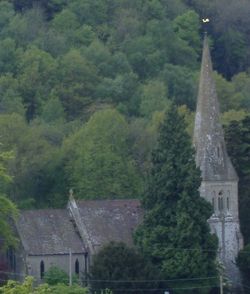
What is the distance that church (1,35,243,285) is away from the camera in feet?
276

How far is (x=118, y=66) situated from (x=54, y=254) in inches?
1594

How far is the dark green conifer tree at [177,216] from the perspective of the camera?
82.1 meters

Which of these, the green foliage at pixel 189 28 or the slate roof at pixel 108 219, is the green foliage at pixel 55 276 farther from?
the green foliage at pixel 189 28

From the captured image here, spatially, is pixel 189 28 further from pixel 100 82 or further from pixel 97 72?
pixel 100 82

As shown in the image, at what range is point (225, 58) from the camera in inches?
5285

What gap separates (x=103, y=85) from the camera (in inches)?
4641

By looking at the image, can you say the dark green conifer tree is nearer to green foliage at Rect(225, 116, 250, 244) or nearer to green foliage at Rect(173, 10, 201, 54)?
green foliage at Rect(225, 116, 250, 244)

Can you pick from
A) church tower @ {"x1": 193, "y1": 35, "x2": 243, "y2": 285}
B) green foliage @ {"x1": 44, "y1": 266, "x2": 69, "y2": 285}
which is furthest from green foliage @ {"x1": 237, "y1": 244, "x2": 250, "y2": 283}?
green foliage @ {"x1": 44, "y1": 266, "x2": 69, "y2": 285}

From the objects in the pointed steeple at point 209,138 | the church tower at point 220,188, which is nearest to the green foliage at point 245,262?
the church tower at point 220,188

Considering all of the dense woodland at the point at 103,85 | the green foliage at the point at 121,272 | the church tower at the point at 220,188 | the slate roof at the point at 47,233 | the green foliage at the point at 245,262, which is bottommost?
the green foliage at the point at 121,272

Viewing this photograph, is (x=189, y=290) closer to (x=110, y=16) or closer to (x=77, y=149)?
(x=77, y=149)

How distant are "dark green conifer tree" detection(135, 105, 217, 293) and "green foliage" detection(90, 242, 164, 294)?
1.95 metres

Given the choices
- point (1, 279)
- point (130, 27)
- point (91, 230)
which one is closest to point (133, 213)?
point (91, 230)

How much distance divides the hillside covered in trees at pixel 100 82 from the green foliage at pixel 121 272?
38.1 feet
